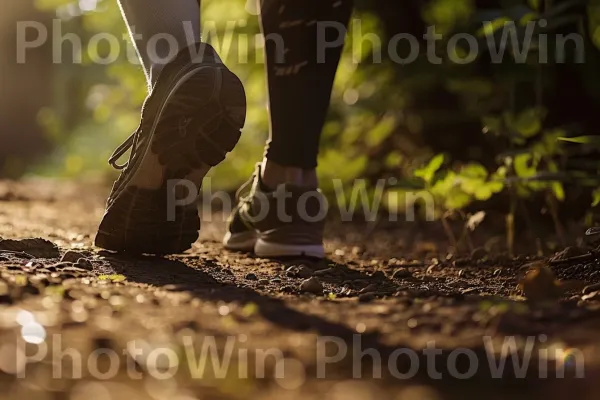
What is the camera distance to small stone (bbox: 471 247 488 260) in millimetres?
2143

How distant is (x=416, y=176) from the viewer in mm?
2072

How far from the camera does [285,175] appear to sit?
6.85 ft

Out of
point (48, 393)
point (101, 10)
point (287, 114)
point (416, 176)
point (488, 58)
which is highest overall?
point (101, 10)

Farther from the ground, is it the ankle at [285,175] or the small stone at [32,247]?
the ankle at [285,175]

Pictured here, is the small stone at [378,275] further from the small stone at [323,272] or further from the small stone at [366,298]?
the small stone at [366,298]

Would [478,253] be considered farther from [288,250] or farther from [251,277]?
[251,277]

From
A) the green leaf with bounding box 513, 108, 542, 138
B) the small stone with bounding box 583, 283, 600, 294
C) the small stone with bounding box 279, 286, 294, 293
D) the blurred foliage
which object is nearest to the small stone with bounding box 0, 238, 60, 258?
the small stone with bounding box 279, 286, 294, 293

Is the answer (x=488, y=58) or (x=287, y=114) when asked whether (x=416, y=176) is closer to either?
(x=287, y=114)

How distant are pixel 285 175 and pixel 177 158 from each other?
18.1 inches

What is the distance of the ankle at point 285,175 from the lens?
6.82ft

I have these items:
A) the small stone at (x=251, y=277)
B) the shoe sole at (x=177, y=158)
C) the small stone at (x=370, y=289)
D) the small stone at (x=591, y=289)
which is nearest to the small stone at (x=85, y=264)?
the shoe sole at (x=177, y=158)

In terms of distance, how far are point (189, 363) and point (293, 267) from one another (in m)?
0.91

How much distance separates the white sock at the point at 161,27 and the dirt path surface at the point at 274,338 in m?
0.44

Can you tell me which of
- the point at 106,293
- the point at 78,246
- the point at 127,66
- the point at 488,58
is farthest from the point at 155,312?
the point at 127,66
